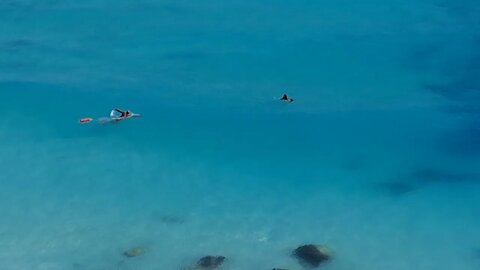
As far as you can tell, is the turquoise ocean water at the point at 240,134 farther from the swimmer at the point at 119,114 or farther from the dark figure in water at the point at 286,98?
the swimmer at the point at 119,114

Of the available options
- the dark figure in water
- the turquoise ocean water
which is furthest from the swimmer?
the dark figure in water

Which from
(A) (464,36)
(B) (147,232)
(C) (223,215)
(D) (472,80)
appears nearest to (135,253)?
(B) (147,232)

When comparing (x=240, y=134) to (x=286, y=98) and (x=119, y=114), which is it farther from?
(x=119, y=114)

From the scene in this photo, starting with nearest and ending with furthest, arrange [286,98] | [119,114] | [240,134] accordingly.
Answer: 1. [240,134]
2. [119,114]
3. [286,98]

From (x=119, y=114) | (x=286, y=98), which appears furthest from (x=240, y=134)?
(x=119, y=114)

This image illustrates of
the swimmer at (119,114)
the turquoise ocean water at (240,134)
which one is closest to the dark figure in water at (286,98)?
the turquoise ocean water at (240,134)

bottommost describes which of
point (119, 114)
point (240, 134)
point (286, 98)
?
point (240, 134)

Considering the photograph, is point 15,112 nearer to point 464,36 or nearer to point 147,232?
point 147,232

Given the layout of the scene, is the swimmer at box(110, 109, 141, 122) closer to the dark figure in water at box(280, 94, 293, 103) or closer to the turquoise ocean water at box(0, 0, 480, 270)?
the turquoise ocean water at box(0, 0, 480, 270)
